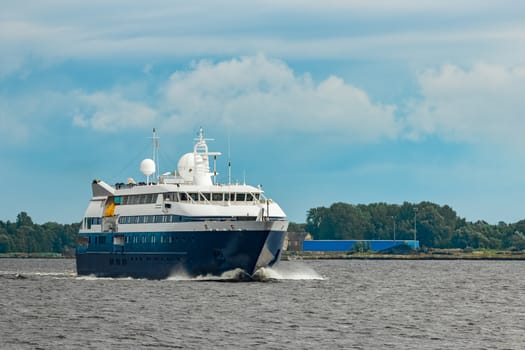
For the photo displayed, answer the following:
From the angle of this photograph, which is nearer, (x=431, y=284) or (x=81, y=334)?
(x=81, y=334)

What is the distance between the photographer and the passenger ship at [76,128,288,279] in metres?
89.3

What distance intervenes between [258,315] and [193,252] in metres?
24.3

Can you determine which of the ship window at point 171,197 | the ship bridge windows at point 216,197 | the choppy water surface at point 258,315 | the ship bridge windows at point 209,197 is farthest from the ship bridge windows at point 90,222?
the ship bridge windows at point 216,197

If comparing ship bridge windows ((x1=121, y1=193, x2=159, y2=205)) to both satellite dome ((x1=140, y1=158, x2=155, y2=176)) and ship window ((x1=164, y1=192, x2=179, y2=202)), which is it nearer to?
ship window ((x1=164, y1=192, x2=179, y2=202))

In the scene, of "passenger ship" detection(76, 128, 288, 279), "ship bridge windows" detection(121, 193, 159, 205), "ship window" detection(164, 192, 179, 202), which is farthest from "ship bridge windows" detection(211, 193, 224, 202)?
"ship bridge windows" detection(121, 193, 159, 205)

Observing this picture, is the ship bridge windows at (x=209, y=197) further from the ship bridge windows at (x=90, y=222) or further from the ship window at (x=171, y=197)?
the ship bridge windows at (x=90, y=222)

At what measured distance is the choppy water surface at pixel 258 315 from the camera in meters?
55.8

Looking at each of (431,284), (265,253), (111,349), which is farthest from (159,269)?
(111,349)

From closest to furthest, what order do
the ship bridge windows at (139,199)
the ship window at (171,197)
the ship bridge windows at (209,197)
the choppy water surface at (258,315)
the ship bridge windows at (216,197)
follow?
1. the choppy water surface at (258,315)
2. the ship bridge windows at (209,197)
3. the ship window at (171,197)
4. the ship bridge windows at (216,197)
5. the ship bridge windows at (139,199)

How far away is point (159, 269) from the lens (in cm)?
9556

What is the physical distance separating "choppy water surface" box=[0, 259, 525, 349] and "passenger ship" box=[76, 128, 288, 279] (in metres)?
1.96

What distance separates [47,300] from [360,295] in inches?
968

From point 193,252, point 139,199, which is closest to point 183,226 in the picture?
point 193,252

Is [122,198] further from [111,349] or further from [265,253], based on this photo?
[111,349]
